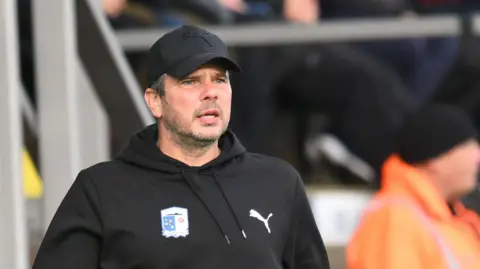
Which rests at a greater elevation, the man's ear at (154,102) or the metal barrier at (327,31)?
the metal barrier at (327,31)

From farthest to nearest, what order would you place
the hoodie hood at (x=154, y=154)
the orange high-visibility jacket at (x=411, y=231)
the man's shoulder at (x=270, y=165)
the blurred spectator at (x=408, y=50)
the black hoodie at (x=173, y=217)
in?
the blurred spectator at (x=408, y=50)
the orange high-visibility jacket at (x=411, y=231)
the man's shoulder at (x=270, y=165)
the hoodie hood at (x=154, y=154)
the black hoodie at (x=173, y=217)

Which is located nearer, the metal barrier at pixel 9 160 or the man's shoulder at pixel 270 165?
the man's shoulder at pixel 270 165

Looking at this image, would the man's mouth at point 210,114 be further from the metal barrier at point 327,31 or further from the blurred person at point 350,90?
the blurred person at point 350,90

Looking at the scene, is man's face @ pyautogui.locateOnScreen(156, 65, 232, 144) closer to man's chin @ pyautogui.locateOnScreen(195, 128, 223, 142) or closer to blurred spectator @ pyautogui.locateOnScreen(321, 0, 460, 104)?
man's chin @ pyautogui.locateOnScreen(195, 128, 223, 142)

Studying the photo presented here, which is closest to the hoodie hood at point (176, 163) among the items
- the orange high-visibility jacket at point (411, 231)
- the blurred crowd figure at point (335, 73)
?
the orange high-visibility jacket at point (411, 231)

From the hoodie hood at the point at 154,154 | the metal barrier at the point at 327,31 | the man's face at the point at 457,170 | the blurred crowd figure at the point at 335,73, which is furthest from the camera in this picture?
the blurred crowd figure at the point at 335,73

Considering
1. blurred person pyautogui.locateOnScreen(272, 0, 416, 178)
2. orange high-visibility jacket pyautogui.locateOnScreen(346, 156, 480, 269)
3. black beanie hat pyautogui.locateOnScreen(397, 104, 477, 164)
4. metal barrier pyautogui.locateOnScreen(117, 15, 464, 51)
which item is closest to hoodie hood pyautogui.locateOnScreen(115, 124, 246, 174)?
orange high-visibility jacket pyautogui.locateOnScreen(346, 156, 480, 269)

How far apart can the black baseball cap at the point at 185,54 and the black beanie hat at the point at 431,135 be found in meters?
1.47

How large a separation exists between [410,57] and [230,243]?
4412 mm

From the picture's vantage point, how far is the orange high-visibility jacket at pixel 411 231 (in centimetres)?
381

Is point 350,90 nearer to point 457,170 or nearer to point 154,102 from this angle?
point 457,170

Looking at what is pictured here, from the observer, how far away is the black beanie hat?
4.18m

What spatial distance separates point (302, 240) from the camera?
117 inches

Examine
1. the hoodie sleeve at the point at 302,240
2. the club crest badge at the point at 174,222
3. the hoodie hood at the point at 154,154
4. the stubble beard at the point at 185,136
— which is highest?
the stubble beard at the point at 185,136
